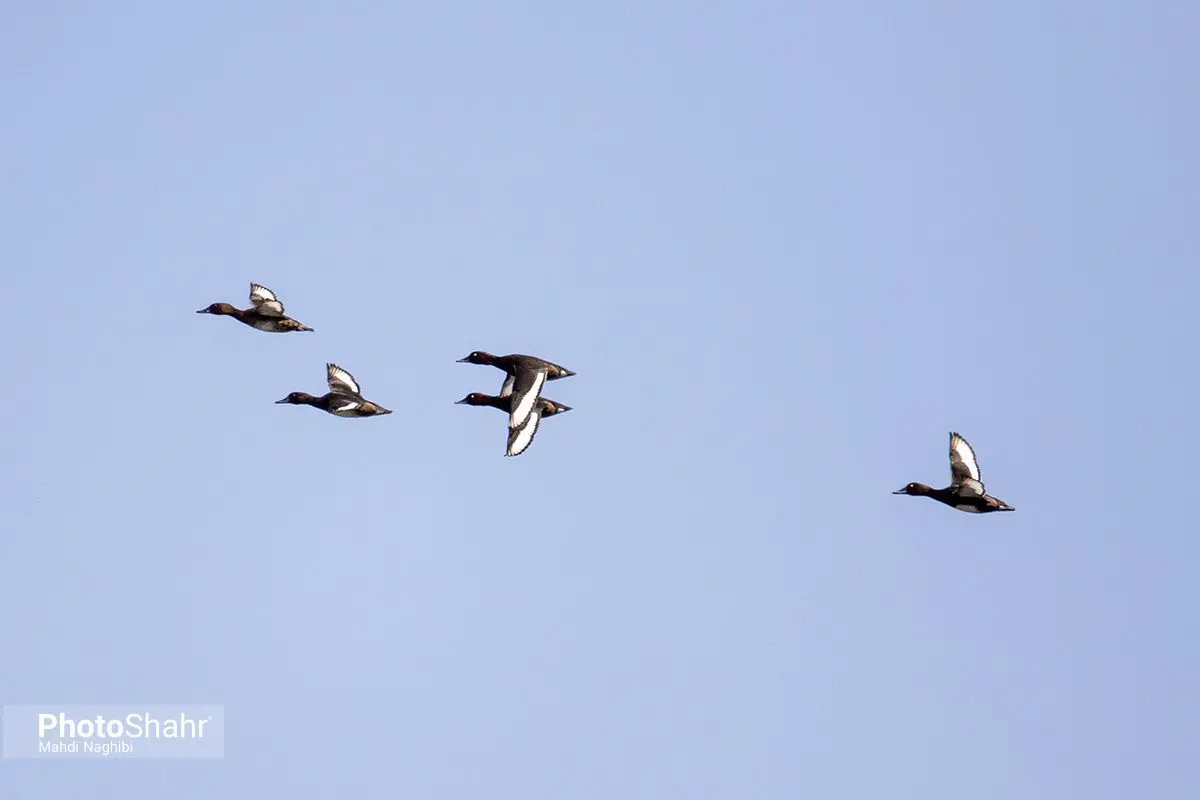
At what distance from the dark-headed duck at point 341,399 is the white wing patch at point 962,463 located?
634 inches

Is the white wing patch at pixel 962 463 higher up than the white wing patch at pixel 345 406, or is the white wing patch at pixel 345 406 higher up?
the white wing patch at pixel 345 406

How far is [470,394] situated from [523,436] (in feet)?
19.3

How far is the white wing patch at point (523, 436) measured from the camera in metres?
66.4

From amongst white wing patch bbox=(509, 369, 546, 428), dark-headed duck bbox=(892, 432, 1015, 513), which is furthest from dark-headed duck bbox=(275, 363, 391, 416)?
dark-headed duck bbox=(892, 432, 1015, 513)

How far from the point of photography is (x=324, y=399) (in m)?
72.3

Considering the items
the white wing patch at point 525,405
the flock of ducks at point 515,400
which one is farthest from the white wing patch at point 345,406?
the white wing patch at point 525,405

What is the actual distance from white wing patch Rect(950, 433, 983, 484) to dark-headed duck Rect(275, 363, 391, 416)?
16.1 m

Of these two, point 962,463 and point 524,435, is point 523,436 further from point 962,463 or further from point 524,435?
point 962,463

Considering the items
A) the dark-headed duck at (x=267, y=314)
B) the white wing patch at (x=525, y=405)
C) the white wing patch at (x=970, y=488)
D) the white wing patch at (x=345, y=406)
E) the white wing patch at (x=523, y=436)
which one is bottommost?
the white wing patch at (x=970, y=488)

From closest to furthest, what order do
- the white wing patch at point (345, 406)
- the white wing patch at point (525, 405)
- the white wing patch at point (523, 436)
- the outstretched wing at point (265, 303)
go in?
the white wing patch at point (523, 436)
the white wing patch at point (525, 405)
the outstretched wing at point (265, 303)
the white wing patch at point (345, 406)

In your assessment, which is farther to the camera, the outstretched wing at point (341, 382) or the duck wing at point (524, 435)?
the outstretched wing at point (341, 382)

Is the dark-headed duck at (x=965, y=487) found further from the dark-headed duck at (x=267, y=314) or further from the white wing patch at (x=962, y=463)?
the dark-headed duck at (x=267, y=314)

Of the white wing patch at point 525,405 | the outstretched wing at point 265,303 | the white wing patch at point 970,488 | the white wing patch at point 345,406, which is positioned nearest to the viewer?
the white wing patch at point 525,405

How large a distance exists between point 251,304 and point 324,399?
3.69 m
